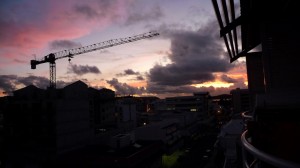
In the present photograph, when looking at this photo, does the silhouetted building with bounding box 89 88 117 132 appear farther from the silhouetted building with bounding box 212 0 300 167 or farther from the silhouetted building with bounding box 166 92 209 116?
the silhouetted building with bounding box 212 0 300 167

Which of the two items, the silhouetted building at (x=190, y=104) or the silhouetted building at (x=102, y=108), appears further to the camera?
the silhouetted building at (x=190, y=104)

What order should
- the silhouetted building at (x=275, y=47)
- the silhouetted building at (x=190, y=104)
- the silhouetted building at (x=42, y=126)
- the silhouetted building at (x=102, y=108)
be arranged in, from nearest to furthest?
the silhouetted building at (x=275, y=47) → the silhouetted building at (x=42, y=126) → the silhouetted building at (x=102, y=108) → the silhouetted building at (x=190, y=104)

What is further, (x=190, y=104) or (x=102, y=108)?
(x=190, y=104)

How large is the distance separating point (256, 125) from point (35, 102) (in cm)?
5256

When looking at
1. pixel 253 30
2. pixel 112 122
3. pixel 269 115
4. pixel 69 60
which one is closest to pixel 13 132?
pixel 112 122

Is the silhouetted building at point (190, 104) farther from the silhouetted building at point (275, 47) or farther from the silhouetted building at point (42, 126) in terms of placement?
the silhouetted building at point (275, 47)

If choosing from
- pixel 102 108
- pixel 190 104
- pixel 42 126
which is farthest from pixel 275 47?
pixel 190 104

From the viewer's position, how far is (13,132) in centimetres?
5256

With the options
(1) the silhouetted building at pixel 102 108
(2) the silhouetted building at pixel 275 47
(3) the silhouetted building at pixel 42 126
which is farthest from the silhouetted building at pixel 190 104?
(2) the silhouetted building at pixel 275 47

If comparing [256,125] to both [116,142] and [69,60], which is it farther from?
[69,60]

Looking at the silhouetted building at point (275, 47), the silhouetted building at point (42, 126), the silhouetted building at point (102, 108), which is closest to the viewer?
the silhouetted building at point (275, 47)

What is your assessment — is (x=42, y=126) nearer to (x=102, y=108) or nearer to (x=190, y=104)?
(x=102, y=108)

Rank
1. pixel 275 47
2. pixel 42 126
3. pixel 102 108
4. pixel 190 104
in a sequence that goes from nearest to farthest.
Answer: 1. pixel 275 47
2. pixel 42 126
3. pixel 102 108
4. pixel 190 104

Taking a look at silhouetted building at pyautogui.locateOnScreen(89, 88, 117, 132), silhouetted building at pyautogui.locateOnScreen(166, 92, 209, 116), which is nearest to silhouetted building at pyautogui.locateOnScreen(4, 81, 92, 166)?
silhouetted building at pyautogui.locateOnScreen(89, 88, 117, 132)
